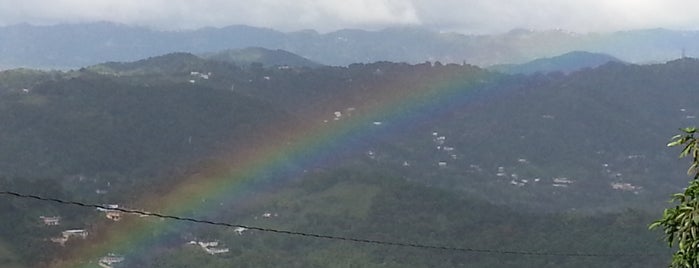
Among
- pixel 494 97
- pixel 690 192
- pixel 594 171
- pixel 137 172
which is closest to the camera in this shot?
pixel 690 192

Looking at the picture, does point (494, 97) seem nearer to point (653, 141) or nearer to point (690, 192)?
point (653, 141)

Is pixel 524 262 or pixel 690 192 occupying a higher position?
pixel 690 192

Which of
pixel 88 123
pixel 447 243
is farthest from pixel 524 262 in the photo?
pixel 88 123

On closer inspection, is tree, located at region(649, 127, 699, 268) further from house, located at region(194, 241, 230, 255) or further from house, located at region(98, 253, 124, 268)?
house, located at region(194, 241, 230, 255)

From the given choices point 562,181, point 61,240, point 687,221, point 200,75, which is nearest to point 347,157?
point 562,181

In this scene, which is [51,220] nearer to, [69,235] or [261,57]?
[69,235]

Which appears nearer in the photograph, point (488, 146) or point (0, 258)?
point (0, 258)

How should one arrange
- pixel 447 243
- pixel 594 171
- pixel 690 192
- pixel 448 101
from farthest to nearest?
pixel 448 101 < pixel 594 171 < pixel 447 243 < pixel 690 192

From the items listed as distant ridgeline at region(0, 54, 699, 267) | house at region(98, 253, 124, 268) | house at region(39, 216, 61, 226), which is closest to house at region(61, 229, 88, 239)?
distant ridgeline at region(0, 54, 699, 267)
